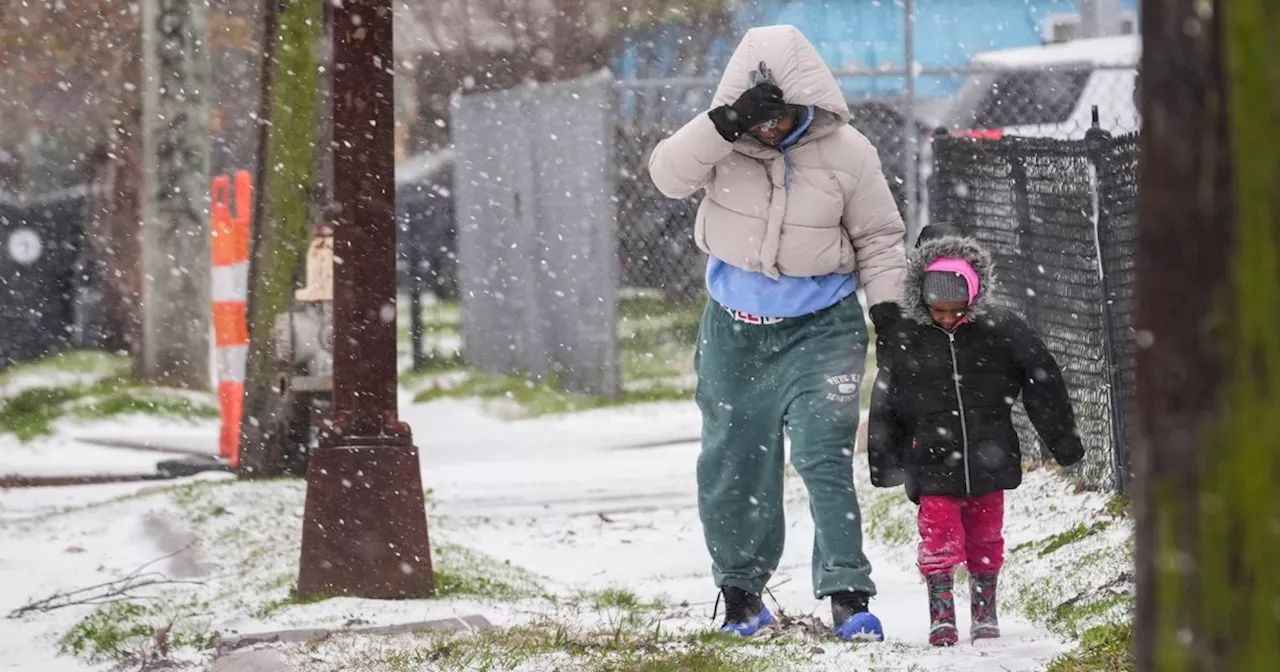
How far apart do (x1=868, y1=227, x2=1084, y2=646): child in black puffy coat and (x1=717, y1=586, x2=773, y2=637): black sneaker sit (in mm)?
610

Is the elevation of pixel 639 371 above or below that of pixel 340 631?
above

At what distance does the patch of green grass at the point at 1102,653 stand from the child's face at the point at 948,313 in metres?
0.94

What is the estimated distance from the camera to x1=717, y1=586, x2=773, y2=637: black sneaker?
5.68 meters

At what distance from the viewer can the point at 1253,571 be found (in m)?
1.96

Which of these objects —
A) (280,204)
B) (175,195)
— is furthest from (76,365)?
(280,204)

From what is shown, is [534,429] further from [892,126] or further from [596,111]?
[892,126]

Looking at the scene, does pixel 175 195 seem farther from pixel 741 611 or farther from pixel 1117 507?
pixel 741 611

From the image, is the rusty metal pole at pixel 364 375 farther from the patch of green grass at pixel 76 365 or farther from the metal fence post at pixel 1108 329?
the patch of green grass at pixel 76 365

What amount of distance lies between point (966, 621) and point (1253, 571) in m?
3.90

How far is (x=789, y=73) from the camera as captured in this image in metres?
5.30

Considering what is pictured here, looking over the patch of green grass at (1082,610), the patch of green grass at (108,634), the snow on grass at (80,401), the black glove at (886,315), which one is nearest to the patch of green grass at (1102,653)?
the patch of green grass at (1082,610)

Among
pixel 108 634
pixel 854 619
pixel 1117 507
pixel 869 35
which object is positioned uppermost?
pixel 869 35

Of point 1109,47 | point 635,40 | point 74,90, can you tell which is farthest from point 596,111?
point 635,40

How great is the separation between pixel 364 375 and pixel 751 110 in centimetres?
164
